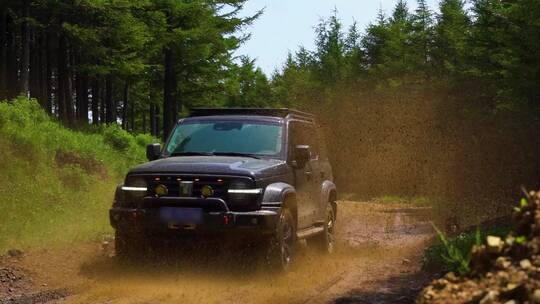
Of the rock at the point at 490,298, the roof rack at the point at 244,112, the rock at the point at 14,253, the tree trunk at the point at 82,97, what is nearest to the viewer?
the rock at the point at 490,298

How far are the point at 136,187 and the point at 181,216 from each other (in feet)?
2.61

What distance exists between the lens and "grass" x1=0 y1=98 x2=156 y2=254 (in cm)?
1147

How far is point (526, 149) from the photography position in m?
16.0

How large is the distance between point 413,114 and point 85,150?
1371 cm

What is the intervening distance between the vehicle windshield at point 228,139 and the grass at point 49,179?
299 centimetres

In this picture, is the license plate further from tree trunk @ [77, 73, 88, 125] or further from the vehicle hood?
tree trunk @ [77, 73, 88, 125]

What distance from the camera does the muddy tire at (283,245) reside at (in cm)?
782

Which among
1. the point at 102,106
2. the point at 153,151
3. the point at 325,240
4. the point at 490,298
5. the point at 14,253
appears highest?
the point at 102,106

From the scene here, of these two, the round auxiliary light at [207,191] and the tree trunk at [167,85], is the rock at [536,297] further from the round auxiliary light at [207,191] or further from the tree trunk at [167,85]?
the tree trunk at [167,85]

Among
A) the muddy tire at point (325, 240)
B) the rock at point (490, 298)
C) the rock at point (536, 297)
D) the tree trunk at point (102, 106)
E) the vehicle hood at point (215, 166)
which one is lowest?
the muddy tire at point (325, 240)

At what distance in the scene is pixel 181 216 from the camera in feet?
25.0

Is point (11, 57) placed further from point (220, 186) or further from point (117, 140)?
point (220, 186)

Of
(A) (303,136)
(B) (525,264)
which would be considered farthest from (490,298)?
(A) (303,136)

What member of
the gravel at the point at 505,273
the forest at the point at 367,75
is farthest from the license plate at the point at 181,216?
the forest at the point at 367,75
